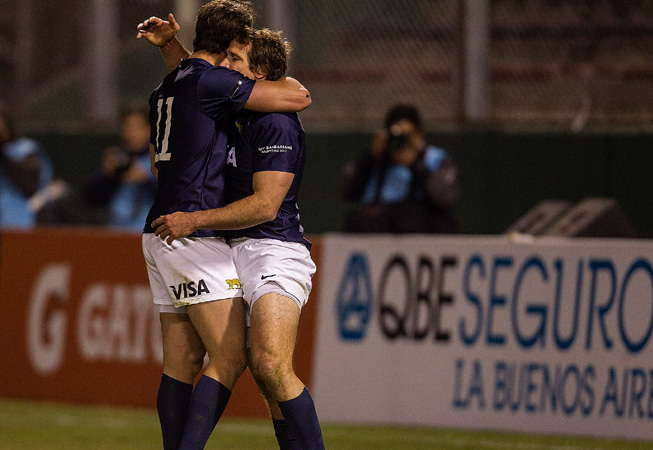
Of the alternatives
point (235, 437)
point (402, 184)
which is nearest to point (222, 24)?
point (235, 437)

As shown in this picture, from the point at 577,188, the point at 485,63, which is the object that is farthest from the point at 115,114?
the point at 577,188

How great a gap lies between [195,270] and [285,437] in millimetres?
853

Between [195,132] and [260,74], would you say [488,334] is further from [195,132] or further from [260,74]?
[195,132]

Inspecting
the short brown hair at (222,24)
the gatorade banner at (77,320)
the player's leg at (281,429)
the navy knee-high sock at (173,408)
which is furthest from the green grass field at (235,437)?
the short brown hair at (222,24)

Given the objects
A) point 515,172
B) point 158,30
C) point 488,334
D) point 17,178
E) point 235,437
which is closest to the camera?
point 158,30

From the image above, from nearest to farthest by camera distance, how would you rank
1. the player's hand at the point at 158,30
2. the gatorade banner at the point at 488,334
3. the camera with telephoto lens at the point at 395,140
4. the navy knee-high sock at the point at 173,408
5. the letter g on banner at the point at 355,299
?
the navy knee-high sock at the point at 173,408, the player's hand at the point at 158,30, the gatorade banner at the point at 488,334, the letter g on banner at the point at 355,299, the camera with telephoto lens at the point at 395,140

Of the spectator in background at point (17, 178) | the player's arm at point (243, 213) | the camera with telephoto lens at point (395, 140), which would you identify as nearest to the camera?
the player's arm at point (243, 213)

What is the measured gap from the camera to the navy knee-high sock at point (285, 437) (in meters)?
5.16

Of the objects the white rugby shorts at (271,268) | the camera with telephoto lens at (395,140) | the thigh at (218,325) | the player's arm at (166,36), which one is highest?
the player's arm at (166,36)

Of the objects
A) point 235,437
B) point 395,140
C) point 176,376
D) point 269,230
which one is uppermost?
point 395,140

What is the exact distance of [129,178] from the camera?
10.5 meters

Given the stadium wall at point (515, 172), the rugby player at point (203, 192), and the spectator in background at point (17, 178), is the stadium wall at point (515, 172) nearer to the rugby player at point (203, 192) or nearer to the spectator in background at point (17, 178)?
the spectator in background at point (17, 178)

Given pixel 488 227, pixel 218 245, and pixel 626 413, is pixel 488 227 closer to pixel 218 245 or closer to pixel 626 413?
pixel 626 413

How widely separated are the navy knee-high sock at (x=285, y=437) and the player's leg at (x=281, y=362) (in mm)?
49
